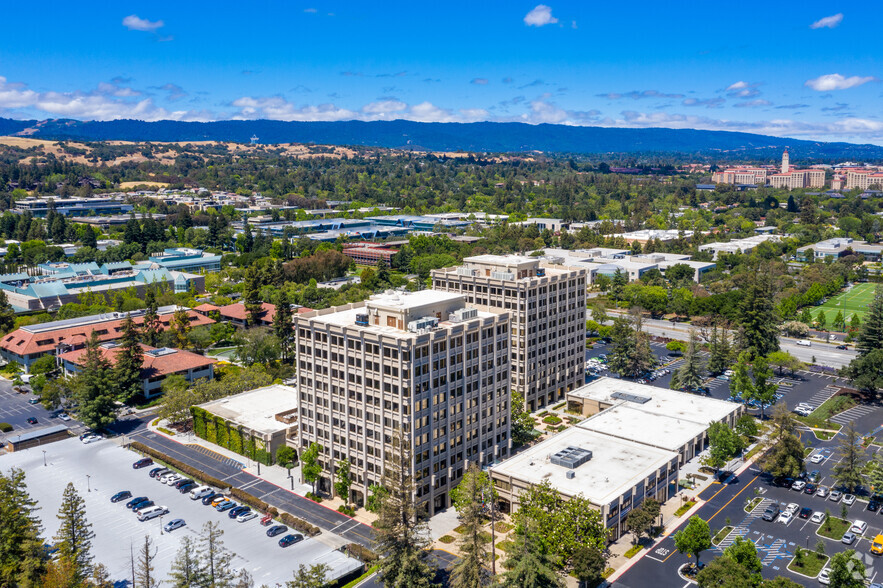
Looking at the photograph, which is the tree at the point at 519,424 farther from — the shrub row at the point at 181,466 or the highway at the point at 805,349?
the highway at the point at 805,349

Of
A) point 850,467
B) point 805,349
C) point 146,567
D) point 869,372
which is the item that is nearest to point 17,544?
point 146,567

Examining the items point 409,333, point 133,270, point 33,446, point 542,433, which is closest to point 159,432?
point 33,446

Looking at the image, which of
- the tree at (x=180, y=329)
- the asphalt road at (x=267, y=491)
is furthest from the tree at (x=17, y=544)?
the tree at (x=180, y=329)

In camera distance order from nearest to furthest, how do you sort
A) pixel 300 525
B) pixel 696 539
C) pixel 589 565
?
pixel 589 565 → pixel 696 539 → pixel 300 525

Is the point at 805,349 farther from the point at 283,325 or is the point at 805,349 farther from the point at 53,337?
→ the point at 53,337

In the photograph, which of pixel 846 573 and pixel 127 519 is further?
pixel 127 519

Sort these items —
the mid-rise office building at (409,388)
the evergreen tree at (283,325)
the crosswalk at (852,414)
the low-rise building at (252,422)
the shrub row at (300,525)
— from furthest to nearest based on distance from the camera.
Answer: the evergreen tree at (283,325)
the crosswalk at (852,414)
the low-rise building at (252,422)
the shrub row at (300,525)
the mid-rise office building at (409,388)

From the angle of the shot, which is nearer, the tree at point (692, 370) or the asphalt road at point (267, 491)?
the asphalt road at point (267, 491)
